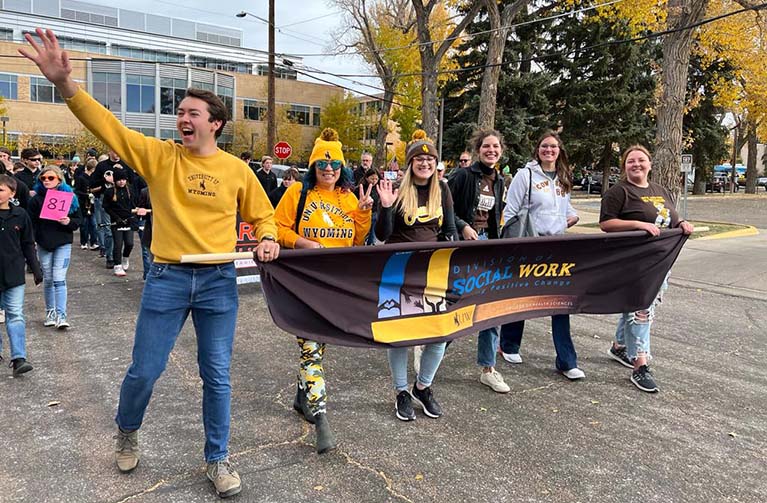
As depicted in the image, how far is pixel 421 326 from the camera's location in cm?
393

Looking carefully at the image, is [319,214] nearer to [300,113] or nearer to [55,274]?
[55,274]

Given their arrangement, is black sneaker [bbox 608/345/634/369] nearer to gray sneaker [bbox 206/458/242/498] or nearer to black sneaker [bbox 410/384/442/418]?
black sneaker [bbox 410/384/442/418]

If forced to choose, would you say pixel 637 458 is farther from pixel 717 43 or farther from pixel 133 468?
pixel 717 43

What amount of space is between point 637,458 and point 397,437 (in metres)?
1.47

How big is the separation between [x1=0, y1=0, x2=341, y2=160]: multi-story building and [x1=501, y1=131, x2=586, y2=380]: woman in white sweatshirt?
39.6 metres

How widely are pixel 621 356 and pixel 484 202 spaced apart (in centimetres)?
201

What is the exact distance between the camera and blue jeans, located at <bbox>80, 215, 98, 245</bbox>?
1224 cm

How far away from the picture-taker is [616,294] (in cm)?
484

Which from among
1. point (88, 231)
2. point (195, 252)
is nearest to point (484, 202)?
point (195, 252)

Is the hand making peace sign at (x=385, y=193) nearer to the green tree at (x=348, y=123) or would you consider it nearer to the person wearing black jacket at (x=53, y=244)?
the person wearing black jacket at (x=53, y=244)

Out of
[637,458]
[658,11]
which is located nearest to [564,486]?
[637,458]

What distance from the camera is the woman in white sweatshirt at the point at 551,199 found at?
4938 mm

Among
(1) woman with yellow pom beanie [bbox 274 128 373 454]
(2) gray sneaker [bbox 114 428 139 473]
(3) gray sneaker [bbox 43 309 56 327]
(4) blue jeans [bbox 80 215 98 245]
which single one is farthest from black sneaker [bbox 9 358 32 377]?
(4) blue jeans [bbox 80 215 98 245]

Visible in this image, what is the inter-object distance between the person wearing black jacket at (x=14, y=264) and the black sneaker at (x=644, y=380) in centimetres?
499
